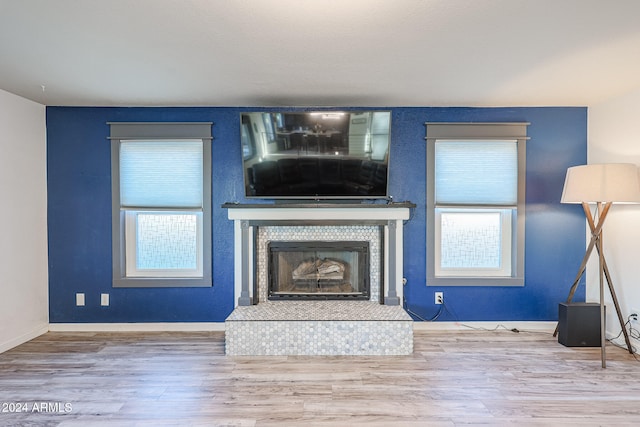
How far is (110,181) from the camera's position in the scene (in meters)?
3.38

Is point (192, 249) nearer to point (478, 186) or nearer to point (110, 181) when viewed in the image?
point (110, 181)

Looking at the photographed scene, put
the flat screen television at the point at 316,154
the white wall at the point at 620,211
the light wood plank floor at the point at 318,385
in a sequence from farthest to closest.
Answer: the flat screen television at the point at 316,154 < the white wall at the point at 620,211 < the light wood plank floor at the point at 318,385

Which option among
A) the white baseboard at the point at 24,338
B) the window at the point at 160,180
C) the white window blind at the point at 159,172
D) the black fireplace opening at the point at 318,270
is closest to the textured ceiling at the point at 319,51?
the window at the point at 160,180

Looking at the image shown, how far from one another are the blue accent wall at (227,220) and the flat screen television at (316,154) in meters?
0.30

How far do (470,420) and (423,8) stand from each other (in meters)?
2.20

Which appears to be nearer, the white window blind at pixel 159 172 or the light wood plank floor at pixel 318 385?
the light wood plank floor at pixel 318 385

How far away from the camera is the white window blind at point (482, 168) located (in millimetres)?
3381

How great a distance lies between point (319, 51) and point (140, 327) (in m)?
2.98

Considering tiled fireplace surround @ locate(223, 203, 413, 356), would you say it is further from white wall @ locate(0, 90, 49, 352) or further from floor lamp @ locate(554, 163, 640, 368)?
white wall @ locate(0, 90, 49, 352)

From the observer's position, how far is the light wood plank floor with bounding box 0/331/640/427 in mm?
2006

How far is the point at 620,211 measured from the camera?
10.2 feet

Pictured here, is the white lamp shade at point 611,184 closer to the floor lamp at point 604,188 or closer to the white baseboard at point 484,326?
the floor lamp at point 604,188

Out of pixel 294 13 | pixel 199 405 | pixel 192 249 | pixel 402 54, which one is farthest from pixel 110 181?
pixel 402 54

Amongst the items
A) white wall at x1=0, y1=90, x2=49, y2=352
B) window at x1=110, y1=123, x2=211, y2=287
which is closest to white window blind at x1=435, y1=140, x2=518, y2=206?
window at x1=110, y1=123, x2=211, y2=287
